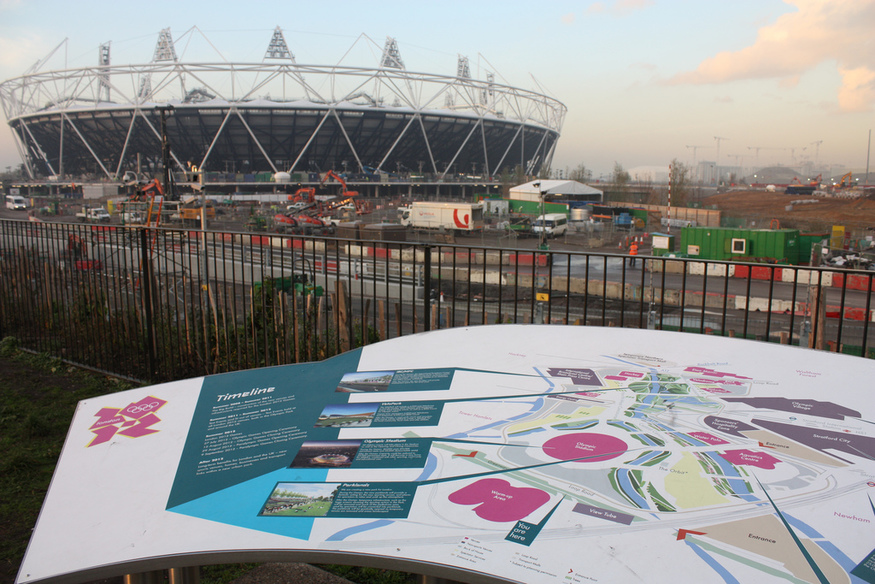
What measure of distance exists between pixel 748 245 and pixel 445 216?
1570 centimetres

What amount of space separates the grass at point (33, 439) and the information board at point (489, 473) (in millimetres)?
1245

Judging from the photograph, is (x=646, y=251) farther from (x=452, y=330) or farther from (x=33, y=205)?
(x=33, y=205)

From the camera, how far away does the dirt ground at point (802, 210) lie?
3739 cm

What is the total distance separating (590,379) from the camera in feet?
7.53

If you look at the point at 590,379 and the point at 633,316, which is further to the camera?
the point at 633,316

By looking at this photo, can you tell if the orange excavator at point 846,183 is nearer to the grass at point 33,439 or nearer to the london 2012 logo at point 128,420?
the grass at point 33,439

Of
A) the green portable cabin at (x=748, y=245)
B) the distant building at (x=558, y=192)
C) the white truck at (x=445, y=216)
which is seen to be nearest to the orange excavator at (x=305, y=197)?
the white truck at (x=445, y=216)

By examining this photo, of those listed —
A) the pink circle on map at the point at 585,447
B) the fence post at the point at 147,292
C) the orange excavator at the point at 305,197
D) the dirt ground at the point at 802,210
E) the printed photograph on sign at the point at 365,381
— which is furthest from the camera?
the orange excavator at the point at 305,197

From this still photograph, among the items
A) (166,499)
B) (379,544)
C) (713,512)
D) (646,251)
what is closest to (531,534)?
(379,544)

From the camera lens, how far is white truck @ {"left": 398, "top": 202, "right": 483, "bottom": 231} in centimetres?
3244

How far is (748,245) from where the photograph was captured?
2445 cm

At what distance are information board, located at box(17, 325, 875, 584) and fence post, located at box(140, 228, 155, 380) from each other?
3356 mm

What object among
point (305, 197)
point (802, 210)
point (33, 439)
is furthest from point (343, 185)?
point (33, 439)

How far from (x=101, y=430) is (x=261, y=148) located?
60284mm
